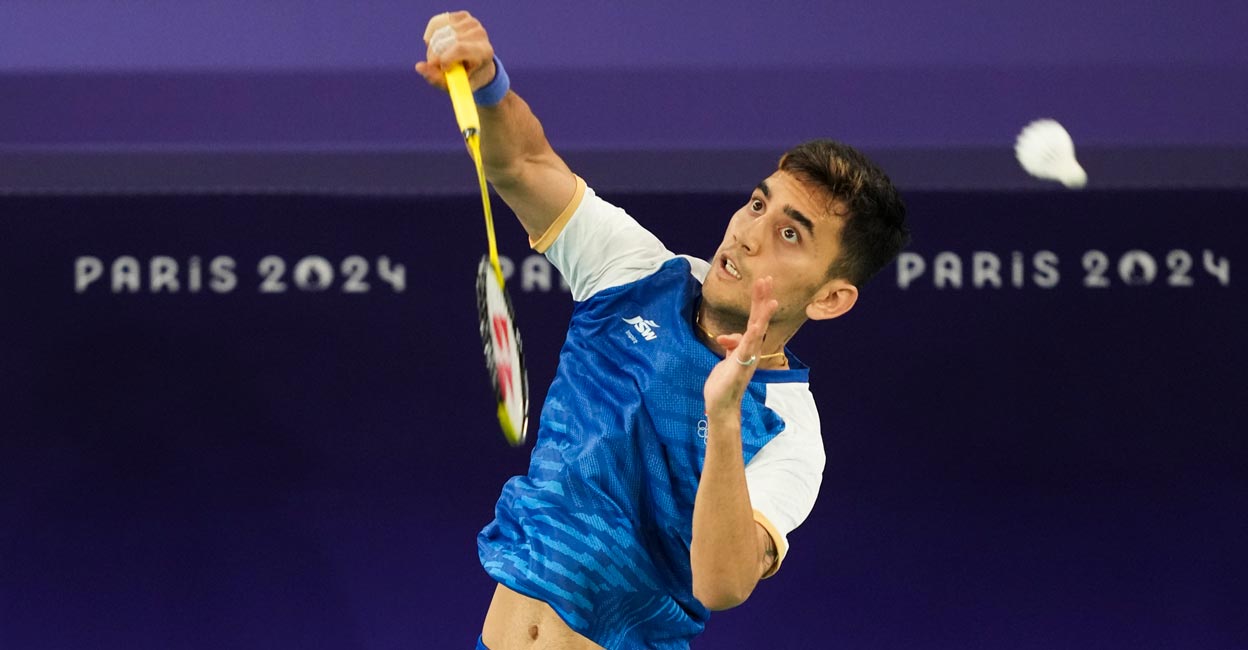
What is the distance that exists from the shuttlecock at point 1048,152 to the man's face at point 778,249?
69 centimetres

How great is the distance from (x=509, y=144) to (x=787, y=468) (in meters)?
0.54

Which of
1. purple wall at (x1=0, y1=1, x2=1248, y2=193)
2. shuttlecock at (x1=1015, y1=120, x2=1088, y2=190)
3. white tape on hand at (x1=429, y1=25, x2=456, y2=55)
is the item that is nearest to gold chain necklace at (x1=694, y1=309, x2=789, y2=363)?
white tape on hand at (x1=429, y1=25, x2=456, y2=55)

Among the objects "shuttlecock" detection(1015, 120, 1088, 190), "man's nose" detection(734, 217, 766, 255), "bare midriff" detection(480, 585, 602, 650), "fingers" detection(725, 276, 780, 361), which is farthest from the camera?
"shuttlecock" detection(1015, 120, 1088, 190)

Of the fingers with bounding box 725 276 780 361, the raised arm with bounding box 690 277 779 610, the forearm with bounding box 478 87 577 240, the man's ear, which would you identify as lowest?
the raised arm with bounding box 690 277 779 610

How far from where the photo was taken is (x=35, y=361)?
13.6ft

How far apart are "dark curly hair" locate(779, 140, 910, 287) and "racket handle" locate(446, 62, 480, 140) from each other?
0.42 metres

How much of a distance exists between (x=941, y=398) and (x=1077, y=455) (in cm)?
33

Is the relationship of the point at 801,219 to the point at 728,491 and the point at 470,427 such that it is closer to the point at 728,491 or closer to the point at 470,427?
the point at 728,491

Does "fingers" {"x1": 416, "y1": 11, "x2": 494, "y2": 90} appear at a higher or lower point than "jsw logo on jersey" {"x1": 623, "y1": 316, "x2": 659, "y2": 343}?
higher

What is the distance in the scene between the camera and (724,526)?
2049 millimetres

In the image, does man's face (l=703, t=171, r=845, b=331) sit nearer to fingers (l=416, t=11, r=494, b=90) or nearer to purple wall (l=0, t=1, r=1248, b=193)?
fingers (l=416, t=11, r=494, b=90)

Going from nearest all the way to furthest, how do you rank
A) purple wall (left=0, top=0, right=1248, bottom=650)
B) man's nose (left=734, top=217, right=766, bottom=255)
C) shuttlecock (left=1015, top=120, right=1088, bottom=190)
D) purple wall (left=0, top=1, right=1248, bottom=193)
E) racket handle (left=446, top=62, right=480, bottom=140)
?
racket handle (left=446, top=62, right=480, bottom=140) < man's nose (left=734, top=217, right=766, bottom=255) < shuttlecock (left=1015, top=120, right=1088, bottom=190) < purple wall (left=0, top=1, right=1248, bottom=193) < purple wall (left=0, top=0, right=1248, bottom=650)

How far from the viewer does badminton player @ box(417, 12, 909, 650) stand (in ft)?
7.65

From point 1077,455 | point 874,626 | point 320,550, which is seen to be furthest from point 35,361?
point 1077,455
